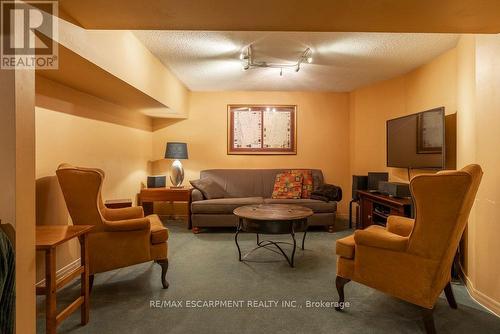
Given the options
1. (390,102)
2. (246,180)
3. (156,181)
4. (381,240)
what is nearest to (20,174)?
(381,240)

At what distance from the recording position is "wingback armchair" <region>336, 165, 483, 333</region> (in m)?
1.55

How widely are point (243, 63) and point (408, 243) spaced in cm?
274

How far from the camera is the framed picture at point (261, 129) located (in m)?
4.96

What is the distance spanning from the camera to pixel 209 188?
172 inches

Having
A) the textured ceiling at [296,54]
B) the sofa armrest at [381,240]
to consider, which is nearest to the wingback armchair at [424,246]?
the sofa armrest at [381,240]

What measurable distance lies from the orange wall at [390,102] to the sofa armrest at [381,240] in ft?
6.44

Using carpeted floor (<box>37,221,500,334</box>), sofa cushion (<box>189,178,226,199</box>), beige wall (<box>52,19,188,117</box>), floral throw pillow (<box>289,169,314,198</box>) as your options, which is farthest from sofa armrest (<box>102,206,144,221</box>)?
floral throw pillow (<box>289,169,314,198</box>)

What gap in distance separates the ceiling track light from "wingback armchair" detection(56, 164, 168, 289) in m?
2.04

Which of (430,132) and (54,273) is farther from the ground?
(430,132)

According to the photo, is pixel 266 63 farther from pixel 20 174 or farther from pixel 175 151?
pixel 20 174

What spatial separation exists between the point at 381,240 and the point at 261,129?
135 inches

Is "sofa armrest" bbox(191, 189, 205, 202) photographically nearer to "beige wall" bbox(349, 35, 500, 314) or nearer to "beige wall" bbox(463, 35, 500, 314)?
"beige wall" bbox(349, 35, 500, 314)

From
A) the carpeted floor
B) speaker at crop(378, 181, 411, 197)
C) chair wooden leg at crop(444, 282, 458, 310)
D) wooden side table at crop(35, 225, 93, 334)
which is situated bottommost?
the carpeted floor

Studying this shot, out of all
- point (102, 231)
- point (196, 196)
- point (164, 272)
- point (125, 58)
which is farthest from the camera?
point (196, 196)
